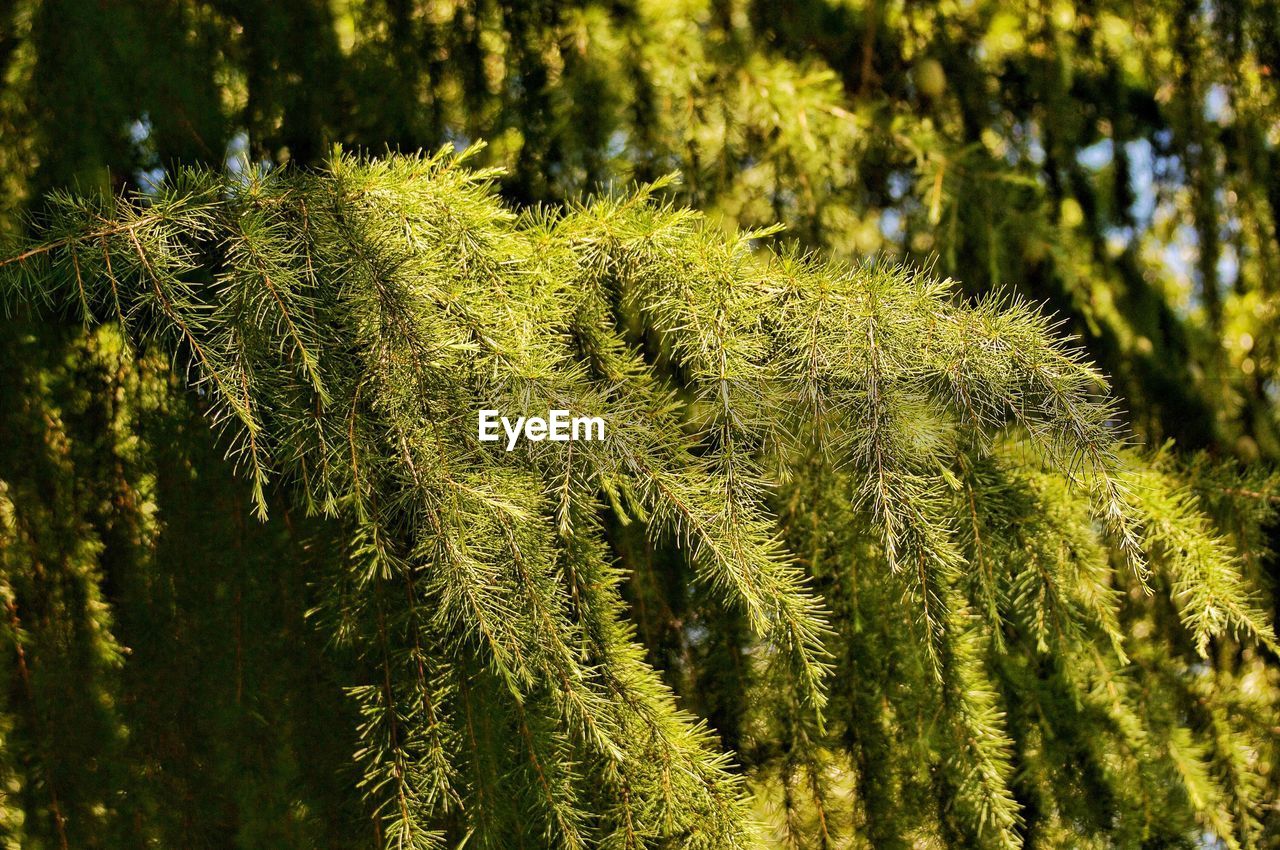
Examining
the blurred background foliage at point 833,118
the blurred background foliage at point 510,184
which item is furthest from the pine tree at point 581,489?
the blurred background foliage at point 833,118

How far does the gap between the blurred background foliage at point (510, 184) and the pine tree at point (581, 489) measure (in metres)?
0.02

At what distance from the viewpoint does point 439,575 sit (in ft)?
2.43

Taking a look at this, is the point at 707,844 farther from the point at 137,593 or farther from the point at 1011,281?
the point at 1011,281

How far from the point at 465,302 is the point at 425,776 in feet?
1.29

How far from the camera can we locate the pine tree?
763 millimetres

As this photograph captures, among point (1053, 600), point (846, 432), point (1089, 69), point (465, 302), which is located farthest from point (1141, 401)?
point (465, 302)

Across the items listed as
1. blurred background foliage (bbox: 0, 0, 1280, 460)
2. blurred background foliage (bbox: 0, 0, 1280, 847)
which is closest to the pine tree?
blurred background foliage (bbox: 0, 0, 1280, 847)

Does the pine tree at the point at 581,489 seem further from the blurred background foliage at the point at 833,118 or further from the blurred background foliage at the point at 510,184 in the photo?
the blurred background foliage at the point at 833,118

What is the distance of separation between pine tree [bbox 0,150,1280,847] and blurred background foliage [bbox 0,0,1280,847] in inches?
0.9

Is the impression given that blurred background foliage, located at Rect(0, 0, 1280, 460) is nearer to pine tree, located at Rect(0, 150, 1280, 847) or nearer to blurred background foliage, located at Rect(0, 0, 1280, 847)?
blurred background foliage, located at Rect(0, 0, 1280, 847)

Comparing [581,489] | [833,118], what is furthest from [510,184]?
[581,489]

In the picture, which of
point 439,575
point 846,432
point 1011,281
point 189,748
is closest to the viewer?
point 439,575

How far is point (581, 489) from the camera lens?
0.81 meters

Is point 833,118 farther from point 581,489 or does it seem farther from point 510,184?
point 581,489
